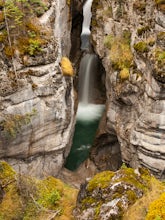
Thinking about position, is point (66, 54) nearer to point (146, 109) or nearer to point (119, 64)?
point (119, 64)

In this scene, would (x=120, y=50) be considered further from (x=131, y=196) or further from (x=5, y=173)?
(x=131, y=196)

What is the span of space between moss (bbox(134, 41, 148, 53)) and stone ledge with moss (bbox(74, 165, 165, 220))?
8666 millimetres

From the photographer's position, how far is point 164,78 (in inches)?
620

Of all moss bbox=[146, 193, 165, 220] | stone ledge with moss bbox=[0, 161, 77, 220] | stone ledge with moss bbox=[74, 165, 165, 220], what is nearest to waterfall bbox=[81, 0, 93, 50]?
stone ledge with moss bbox=[0, 161, 77, 220]

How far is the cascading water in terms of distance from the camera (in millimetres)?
24000

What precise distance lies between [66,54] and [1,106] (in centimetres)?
658

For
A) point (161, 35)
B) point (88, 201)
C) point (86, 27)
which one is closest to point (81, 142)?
point (161, 35)

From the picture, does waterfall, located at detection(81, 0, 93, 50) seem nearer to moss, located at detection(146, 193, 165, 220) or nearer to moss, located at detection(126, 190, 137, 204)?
moss, located at detection(126, 190, 137, 204)

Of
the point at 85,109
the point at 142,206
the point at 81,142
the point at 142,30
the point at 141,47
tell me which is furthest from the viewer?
the point at 85,109

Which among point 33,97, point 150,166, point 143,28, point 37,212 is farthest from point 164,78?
point 37,212

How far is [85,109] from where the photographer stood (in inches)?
1066

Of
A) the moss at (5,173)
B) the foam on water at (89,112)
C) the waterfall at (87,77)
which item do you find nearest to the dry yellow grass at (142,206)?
the moss at (5,173)

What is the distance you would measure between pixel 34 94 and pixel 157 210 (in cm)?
958

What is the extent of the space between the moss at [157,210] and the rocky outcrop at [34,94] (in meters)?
9.08
